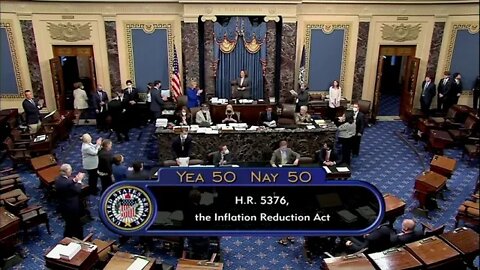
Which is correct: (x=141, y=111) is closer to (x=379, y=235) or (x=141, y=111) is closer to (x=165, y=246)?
(x=165, y=246)

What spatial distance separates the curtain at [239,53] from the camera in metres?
13.4

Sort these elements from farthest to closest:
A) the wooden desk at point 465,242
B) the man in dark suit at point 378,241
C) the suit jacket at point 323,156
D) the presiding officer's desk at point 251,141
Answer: the presiding officer's desk at point 251,141 < the suit jacket at point 323,156 < the man in dark suit at point 378,241 < the wooden desk at point 465,242

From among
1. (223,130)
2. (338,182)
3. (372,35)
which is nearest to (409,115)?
(372,35)

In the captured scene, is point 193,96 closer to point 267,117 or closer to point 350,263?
point 267,117

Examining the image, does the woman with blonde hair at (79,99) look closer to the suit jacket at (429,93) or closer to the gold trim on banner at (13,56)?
the gold trim on banner at (13,56)

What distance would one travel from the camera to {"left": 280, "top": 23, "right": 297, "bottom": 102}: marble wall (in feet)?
44.1

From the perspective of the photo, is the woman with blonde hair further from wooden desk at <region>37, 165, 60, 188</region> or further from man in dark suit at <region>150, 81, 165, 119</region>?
wooden desk at <region>37, 165, 60, 188</region>

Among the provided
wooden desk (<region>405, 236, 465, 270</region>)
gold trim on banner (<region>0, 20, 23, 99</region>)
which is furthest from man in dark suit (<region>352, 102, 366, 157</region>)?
gold trim on banner (<region>0, 20, 23, 99</region>)

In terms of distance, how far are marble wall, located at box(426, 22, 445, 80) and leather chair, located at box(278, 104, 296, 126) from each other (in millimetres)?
4665

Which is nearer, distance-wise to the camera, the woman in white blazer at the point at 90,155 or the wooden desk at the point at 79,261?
the wooden desk at the point at 79,261

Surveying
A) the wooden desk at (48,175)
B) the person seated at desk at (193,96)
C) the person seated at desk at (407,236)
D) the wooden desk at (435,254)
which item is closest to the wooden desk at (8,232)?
the wooden desk at (48,175)

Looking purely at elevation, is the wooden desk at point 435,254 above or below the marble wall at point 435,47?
below

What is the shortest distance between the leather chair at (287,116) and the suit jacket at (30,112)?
6.06m


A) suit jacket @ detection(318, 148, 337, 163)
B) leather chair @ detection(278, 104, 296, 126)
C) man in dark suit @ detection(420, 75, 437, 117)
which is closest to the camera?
suit jacket @ detection(318, 148, 337, 163)
